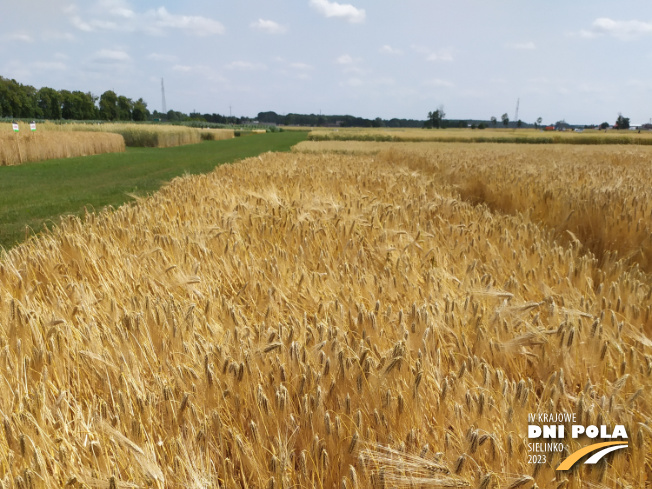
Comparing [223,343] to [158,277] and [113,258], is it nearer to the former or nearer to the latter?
[158,277]

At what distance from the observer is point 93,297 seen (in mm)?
2014

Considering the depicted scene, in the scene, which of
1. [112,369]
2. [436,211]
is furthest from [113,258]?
[436,211]

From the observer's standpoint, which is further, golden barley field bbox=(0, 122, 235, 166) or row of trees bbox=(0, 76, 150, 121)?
row of trees bbox=(0, 76, 150, 121)

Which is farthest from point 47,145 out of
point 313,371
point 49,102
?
point 49,102

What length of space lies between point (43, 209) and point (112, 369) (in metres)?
10.3

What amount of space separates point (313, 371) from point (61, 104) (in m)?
129

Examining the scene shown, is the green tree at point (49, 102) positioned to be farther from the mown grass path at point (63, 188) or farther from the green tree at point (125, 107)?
the mown grass path at point (63, 188)

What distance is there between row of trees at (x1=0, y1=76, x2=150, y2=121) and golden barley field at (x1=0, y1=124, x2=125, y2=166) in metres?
78.9

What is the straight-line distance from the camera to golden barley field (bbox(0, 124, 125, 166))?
22.0 metres

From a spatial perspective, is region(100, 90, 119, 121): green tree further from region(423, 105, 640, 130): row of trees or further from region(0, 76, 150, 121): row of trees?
region(423, 105, 640, 130): row of trees

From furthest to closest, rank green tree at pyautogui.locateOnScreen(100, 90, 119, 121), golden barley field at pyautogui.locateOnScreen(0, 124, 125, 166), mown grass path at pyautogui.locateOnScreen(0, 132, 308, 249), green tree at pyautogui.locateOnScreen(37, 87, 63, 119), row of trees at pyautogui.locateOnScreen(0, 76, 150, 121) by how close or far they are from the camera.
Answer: green tree at pyautogui.locateOnScreen(100, 90, 119, 121) < green tree at pyautogui.locateOnScreen(37, 87, 63, 119) < row of trees at pyautogui.locateOnScreen(0, 76, 150, 121) < golden barley field at pyautogui.locateOnScreen(0, 124, 125, 166) < mown grass path at pyautogui.locateOnScreen(0, 132, 308, 249)

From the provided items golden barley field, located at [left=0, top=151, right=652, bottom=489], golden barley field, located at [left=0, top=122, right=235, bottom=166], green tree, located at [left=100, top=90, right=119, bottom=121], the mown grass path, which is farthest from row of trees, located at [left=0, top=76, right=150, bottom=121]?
golden barley field, located at [left=0, top=151, right=652, bottom=489]

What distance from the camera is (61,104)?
108 meters

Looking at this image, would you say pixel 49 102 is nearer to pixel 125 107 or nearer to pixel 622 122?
pixel 125 107
